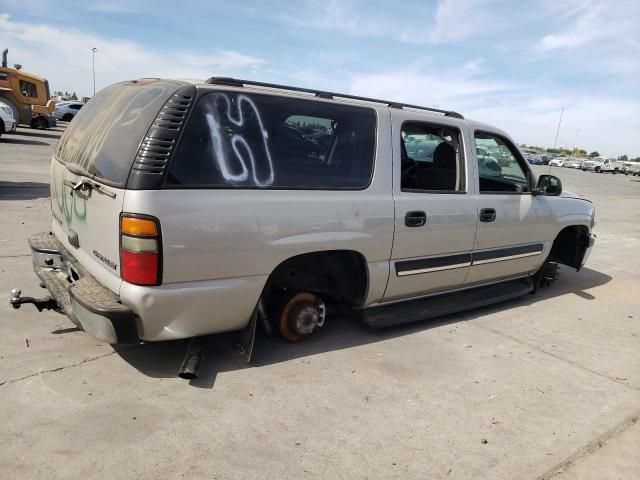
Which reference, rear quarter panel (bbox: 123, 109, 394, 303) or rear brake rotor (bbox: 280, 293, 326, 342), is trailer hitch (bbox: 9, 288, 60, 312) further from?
rear brake rotor (bbox: 280, 293, 326, 342)

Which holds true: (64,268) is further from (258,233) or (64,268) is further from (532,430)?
(532,430)

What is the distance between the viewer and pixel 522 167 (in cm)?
489

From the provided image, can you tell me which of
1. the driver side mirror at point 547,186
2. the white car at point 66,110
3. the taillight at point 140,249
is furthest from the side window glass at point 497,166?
the white car at point 66,110

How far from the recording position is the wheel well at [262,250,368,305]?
Answer: 3.52m

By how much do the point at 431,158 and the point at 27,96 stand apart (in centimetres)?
2381

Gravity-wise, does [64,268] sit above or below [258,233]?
below

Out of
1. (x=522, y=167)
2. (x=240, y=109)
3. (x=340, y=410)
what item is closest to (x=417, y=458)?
(x=340, y=410)

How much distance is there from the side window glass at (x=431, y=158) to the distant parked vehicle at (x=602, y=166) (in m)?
50.0

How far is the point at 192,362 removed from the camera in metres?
3.06

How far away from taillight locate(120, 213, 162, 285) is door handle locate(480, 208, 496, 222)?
9.14 feet

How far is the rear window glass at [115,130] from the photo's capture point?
2.83 m

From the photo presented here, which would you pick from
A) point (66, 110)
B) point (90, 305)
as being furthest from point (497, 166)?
point (66, 110)

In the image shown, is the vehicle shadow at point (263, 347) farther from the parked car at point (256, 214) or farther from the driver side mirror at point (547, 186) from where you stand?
the driver side mirror at point (547, 186)

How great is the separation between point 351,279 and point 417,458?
1502mm
